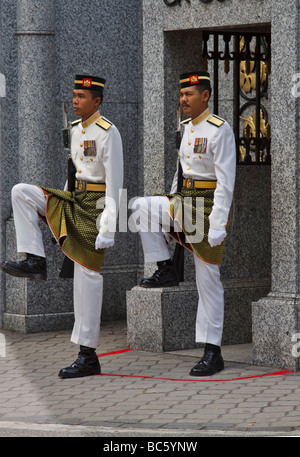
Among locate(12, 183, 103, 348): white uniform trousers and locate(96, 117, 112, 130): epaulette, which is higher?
locate(96, 117, 112, 130): epaulette

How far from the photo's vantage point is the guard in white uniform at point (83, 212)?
794 centimetres

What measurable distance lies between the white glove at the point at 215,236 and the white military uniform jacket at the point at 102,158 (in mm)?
694

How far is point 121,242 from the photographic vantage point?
432 inches

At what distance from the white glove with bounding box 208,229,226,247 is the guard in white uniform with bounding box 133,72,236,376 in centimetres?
20

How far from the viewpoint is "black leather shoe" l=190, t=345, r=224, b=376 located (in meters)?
7.94

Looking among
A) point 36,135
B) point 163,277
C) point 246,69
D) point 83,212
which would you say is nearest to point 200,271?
point 163,277

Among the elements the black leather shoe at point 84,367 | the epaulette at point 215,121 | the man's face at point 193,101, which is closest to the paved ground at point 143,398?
the black leather shoe at point 84,367

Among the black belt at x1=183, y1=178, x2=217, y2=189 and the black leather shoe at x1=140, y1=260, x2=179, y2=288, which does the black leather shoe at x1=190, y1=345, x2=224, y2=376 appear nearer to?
the black leather shoe at x1=140, y1=260, x2=179, y2=288

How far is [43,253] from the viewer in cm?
803

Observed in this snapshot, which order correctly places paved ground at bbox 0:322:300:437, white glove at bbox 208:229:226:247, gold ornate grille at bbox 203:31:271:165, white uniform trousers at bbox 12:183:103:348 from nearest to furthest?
paved ground at bbox 0:322:300:437 → white glove at bbox 208:229:226:247 → white uniform trousers at bbox 12:183:103:348 → gold ornate grille at bbox 203:31:271:165

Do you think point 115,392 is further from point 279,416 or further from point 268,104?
point 268,104

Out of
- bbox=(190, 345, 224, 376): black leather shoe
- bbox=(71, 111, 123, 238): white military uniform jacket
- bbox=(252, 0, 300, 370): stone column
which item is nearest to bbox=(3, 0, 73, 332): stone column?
bbox=(71, 111, 123, 238): white military uniform jacket

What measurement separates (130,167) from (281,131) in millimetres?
3058

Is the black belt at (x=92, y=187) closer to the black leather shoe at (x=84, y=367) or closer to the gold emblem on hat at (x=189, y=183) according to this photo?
the gold emblem on hat at (x=189, y=183)
